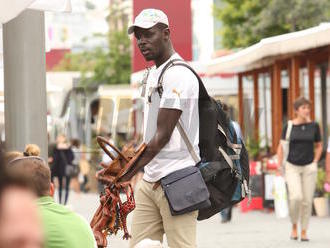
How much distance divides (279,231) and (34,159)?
39.8 ft

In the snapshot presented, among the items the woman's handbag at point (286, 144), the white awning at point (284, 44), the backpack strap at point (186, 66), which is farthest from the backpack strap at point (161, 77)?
the white awning at point (284, 44)

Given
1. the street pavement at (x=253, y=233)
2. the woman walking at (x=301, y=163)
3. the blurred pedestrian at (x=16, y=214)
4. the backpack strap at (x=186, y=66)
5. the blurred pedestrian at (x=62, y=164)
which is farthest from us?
the blurred pedestrian at (x=62, y=164)

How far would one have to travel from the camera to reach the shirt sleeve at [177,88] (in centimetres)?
521

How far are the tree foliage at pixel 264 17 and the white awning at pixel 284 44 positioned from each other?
1033 centimetres

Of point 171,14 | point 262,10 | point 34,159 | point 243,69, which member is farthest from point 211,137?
point 171,14

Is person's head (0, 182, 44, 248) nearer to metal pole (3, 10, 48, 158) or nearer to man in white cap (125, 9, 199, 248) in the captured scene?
man in white cap (125, 9, 199, 248)

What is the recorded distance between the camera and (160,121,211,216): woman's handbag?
5316 mm

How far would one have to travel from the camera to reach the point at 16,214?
1435 millimetres

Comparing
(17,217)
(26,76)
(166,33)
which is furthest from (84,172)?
(17,217)

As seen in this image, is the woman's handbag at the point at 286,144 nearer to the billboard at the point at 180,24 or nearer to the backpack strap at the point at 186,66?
the backpack strap at the point at 186,66

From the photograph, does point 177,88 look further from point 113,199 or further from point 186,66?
point 113,199

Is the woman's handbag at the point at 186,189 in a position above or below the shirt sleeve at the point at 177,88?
below

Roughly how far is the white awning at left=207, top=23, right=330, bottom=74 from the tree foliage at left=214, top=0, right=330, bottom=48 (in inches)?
407

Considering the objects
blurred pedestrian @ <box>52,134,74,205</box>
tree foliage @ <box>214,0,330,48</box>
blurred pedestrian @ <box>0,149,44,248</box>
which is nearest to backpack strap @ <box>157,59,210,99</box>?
blurred pedestrian @ <box>0,149,44,248</box>
